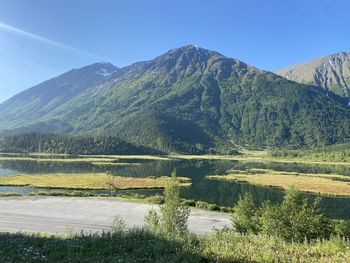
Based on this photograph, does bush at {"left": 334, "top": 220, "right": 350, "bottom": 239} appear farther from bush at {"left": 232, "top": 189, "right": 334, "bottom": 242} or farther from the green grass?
→ the green grass

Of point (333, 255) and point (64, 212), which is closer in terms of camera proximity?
point (333, 255)

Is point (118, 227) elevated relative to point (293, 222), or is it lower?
elevated

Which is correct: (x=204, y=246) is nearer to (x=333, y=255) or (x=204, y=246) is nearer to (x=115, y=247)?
(x=115, y=247)

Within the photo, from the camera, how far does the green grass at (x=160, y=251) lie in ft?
40.8

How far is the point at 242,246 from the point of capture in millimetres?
13969

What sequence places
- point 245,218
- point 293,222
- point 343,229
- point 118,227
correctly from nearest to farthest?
point 118,227 < point 293,222 < point 343,229 < point 245,218

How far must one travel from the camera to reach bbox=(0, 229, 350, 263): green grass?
12438mm

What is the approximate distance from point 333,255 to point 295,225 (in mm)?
25680

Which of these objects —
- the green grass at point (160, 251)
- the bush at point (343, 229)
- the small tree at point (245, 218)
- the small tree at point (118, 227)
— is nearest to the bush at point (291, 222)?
the small tree at point (245, 218)

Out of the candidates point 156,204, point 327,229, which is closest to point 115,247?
point 327,229

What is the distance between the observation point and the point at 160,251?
13578 millimetres

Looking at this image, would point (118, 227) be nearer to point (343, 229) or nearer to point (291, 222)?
point (291, 222)

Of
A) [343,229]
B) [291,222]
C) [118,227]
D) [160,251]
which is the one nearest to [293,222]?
[291,222]

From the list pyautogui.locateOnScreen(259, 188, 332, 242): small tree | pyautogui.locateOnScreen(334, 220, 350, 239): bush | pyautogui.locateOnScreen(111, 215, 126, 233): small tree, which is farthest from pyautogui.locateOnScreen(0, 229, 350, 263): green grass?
pyautogui.locateOnScreen(334, 220, 350, 239): bush
